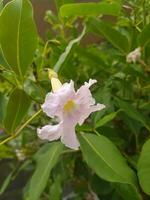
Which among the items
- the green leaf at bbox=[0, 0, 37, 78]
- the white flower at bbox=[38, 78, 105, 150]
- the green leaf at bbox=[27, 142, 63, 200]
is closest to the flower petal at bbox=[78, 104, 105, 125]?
the white flower at bbox=[38, 78, 105, 150]

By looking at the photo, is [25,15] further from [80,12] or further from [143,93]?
[143,93]

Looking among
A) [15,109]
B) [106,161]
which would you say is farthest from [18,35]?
[106,161]

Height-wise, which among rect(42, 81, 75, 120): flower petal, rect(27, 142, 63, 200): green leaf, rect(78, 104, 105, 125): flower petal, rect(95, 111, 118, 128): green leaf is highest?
rect(42, 81, 75, 120): flower petal

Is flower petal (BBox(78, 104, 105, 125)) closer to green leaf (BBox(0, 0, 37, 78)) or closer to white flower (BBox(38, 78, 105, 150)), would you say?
white flower (BBox(38, 78, 105, 150))

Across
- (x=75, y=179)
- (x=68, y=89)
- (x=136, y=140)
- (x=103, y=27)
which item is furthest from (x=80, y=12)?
(x=75, y=179)

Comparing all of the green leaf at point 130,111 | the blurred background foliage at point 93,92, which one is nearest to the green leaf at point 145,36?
the blurred background foliage at point 93,92
